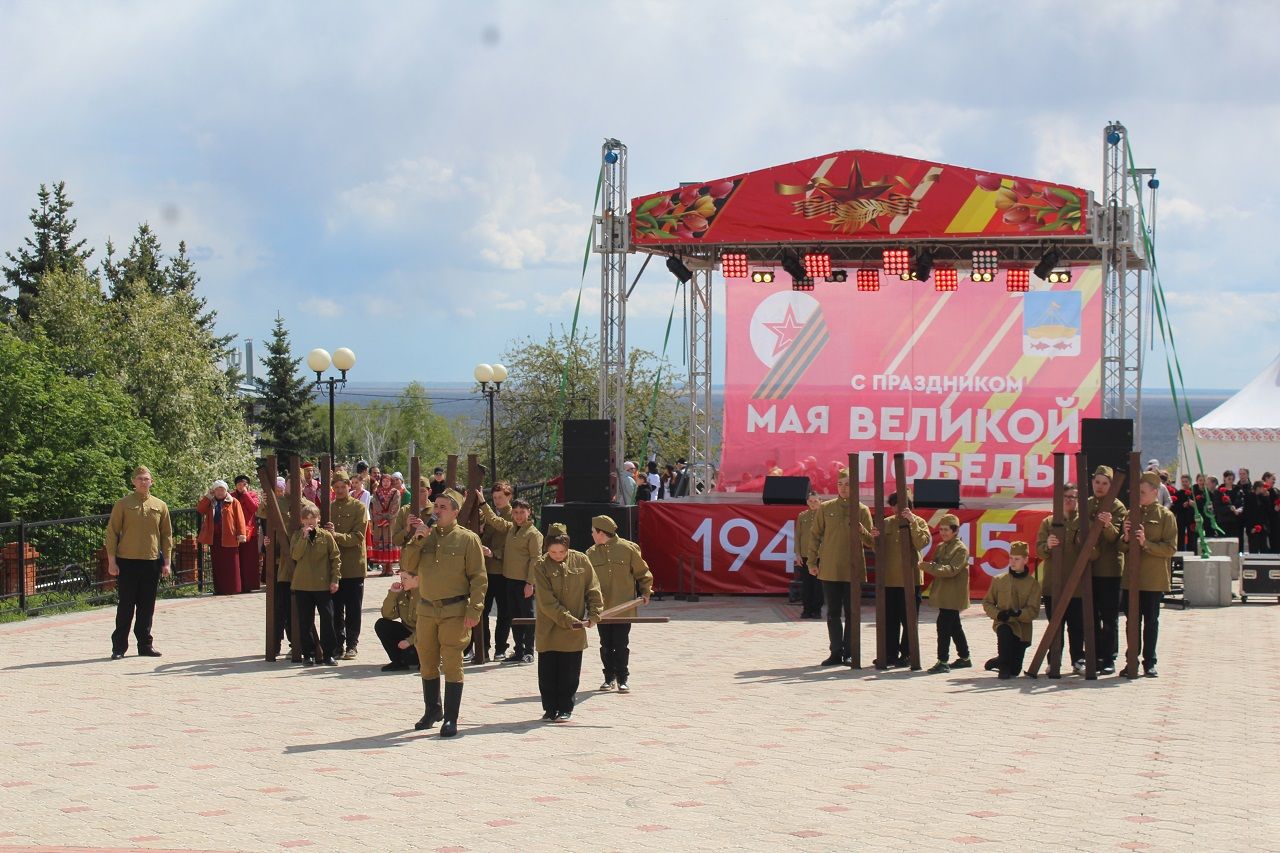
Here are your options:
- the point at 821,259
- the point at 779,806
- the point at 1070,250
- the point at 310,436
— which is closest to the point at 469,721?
the point at 779,806

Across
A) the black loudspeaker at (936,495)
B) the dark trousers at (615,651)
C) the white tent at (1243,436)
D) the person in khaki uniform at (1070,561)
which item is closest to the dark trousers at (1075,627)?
the person in khaki uniform at (1070,561)

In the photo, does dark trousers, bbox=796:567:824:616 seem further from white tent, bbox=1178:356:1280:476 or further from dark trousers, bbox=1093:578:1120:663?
white tent, bbox=1178:356:1280:476

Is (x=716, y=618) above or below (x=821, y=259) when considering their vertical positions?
below

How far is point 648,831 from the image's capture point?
7.79 m

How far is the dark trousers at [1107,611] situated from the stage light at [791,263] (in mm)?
9121

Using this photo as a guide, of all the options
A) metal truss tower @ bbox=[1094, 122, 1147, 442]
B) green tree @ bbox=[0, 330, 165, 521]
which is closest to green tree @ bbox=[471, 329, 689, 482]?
green tree @ bbox=[0, 330, 165, 521]

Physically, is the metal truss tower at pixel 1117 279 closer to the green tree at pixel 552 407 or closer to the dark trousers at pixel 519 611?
the dark trousers at pixel 519 611

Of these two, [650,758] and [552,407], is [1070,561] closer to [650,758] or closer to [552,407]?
[650,758]

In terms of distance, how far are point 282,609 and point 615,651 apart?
3845 mm

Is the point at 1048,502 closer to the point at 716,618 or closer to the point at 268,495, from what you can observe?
the point at 716,618

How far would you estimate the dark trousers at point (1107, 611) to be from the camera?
1368 cm

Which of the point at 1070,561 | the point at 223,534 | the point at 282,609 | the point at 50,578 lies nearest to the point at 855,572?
the point at 1070,561

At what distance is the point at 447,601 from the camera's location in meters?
10.6

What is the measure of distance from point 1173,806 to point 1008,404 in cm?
1432
